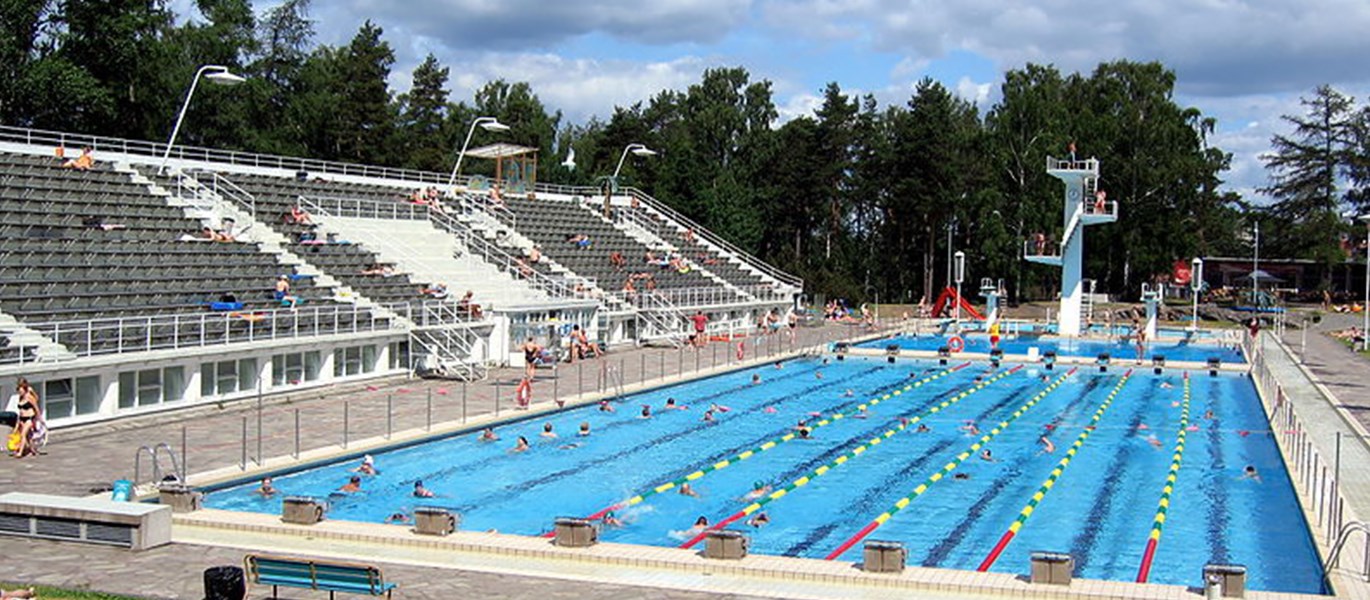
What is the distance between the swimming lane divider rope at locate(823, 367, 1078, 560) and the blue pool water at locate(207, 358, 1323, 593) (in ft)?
0.46

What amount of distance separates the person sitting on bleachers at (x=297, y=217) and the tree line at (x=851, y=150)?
50.2ft

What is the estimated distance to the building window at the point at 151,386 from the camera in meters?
23.0

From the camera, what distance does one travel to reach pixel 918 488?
19.9m

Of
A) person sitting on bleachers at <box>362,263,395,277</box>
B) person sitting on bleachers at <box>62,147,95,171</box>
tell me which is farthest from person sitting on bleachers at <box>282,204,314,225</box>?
person sitting on bleachers at <box>62,147,95,171</box>

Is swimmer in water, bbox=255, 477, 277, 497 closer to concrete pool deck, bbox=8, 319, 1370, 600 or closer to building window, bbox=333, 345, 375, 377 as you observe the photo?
concrete pool deck, bbox=8, 319, 1370, 600

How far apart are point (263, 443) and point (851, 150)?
57245 mm

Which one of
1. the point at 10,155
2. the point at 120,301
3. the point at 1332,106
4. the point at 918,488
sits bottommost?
the point at 918,488

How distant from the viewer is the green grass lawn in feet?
36.8

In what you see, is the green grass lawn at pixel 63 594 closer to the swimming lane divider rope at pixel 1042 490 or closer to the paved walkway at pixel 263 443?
the paved walkway at pixel 263 443

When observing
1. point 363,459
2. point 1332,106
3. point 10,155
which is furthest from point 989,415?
point 1332,106

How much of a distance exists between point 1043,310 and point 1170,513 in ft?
160

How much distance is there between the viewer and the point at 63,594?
37.3 feet

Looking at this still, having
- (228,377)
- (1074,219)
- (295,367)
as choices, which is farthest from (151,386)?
(1074,219)

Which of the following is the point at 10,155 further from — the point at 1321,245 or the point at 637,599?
the point at 1321,245
